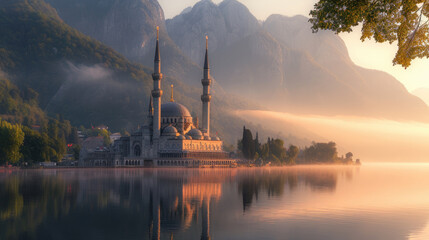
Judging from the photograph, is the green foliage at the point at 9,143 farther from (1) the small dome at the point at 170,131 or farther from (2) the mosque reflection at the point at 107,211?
(1) the small dome at the point at 170,131

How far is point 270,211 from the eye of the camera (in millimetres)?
52875

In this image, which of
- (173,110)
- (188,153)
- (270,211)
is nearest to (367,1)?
(270,211)

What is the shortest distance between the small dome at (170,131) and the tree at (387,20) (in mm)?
144936

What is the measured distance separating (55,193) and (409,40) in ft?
152

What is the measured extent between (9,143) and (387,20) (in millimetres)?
103892

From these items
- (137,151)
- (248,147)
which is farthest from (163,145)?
(248,147)

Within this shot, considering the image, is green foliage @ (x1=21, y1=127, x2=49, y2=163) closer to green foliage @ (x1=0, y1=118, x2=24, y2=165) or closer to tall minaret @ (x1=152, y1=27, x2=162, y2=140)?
green foliage @ (x1=0, y1=118, x2=24, y2=165)

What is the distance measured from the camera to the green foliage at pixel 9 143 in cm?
12195

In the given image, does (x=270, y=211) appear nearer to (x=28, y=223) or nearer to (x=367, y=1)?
(x=28, y=223)

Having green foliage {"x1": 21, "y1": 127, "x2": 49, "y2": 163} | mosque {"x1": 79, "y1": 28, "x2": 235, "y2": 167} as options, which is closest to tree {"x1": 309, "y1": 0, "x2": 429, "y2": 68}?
green foliage {"x1": 21, "y1": 127, "x2": 49, "y2": 163}

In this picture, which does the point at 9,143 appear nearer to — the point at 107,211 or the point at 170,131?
the point at 170,131

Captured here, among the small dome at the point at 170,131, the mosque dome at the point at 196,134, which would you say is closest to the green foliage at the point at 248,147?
the mosque dome at the point at 196,134

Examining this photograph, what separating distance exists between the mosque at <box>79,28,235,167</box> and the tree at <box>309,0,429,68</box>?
13744cm

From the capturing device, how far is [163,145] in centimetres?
17738
